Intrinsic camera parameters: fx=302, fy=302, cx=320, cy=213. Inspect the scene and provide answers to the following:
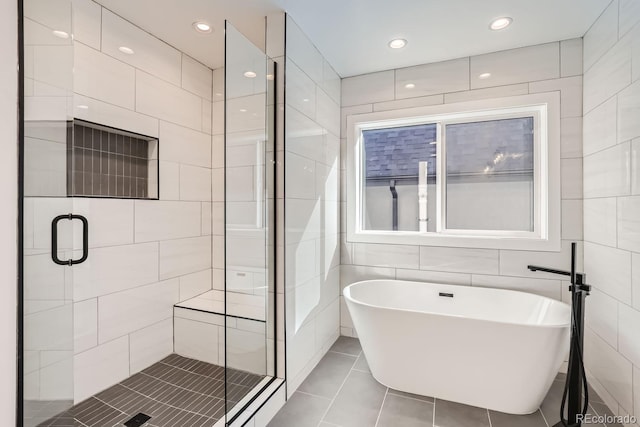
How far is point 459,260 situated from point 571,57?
71.7 inches

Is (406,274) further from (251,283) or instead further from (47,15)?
(47,15)

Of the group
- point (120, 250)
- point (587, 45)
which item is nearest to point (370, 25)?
point (587, 45)

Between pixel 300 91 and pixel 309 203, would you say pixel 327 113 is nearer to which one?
pixel 300 91

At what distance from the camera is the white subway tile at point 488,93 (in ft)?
8.23

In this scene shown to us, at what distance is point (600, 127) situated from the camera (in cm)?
208

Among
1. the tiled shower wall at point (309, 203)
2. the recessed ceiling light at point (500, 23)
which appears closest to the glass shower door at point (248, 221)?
the tiled shower wall at point (309, 203)

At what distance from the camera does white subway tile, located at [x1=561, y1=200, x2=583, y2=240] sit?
2344 mm

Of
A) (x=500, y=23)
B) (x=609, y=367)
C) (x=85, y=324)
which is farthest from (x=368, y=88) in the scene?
(x=85, y=324)

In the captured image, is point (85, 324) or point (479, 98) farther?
point (479, 98)

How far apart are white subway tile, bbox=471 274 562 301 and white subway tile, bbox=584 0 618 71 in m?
1.68

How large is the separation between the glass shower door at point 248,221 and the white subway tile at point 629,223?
212 cm

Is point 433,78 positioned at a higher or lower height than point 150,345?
higher

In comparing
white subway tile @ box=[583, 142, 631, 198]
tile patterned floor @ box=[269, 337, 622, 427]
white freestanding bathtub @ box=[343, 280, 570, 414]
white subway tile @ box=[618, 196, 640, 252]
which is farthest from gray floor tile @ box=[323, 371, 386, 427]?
white subway tile @ box=[583, 142, 631, 198]

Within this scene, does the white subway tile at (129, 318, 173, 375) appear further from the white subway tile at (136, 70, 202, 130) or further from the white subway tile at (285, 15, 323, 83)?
the white subway tile at (285, 15, 323, 83)
